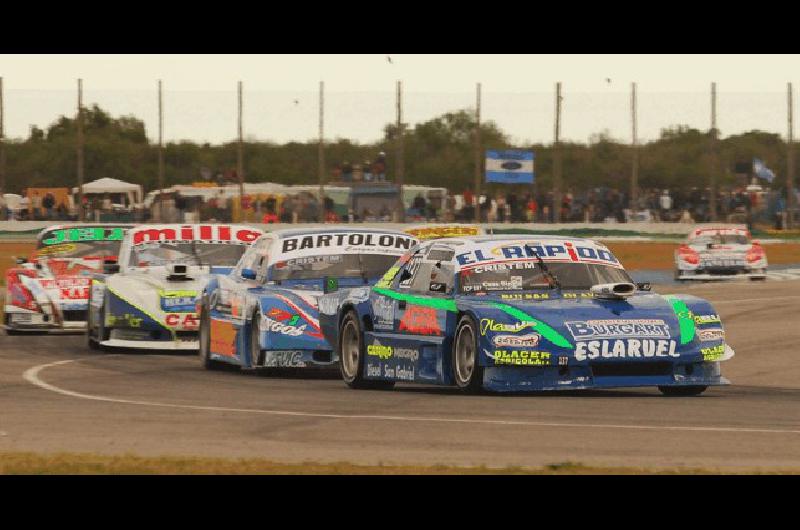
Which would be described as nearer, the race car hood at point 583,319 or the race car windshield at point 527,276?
the race car hood at point 583,319

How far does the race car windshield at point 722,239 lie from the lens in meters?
40.9

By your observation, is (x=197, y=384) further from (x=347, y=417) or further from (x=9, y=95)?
(x=9, y=95)

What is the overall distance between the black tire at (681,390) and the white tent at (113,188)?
122ft

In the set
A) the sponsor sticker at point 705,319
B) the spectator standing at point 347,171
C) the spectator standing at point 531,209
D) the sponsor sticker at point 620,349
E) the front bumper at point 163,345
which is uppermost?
the spectator standing at point 347,171

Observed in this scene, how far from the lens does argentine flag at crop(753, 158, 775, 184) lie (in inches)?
2136

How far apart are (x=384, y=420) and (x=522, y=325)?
1901 millimetres

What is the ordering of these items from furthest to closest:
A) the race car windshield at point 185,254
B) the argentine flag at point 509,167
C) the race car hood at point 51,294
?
1. the argentine flag at point 509,167
2. the race car hood at point 51,294
3. the race car windshield at point 185,254

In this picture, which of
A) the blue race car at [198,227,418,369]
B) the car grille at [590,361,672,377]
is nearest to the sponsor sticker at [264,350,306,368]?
the blue race car at [198,227,418,369]

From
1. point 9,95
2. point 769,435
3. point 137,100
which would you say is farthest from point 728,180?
point 769,435

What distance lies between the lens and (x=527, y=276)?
15.5m

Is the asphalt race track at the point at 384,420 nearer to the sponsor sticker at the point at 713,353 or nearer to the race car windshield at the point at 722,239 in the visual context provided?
the sponsor sticker at the point at 713,353

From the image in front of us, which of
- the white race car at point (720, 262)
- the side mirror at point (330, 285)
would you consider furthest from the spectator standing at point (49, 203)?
the side mirror at point (330, 285)

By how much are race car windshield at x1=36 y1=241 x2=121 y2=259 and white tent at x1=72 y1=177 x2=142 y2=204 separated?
83.2 feet
